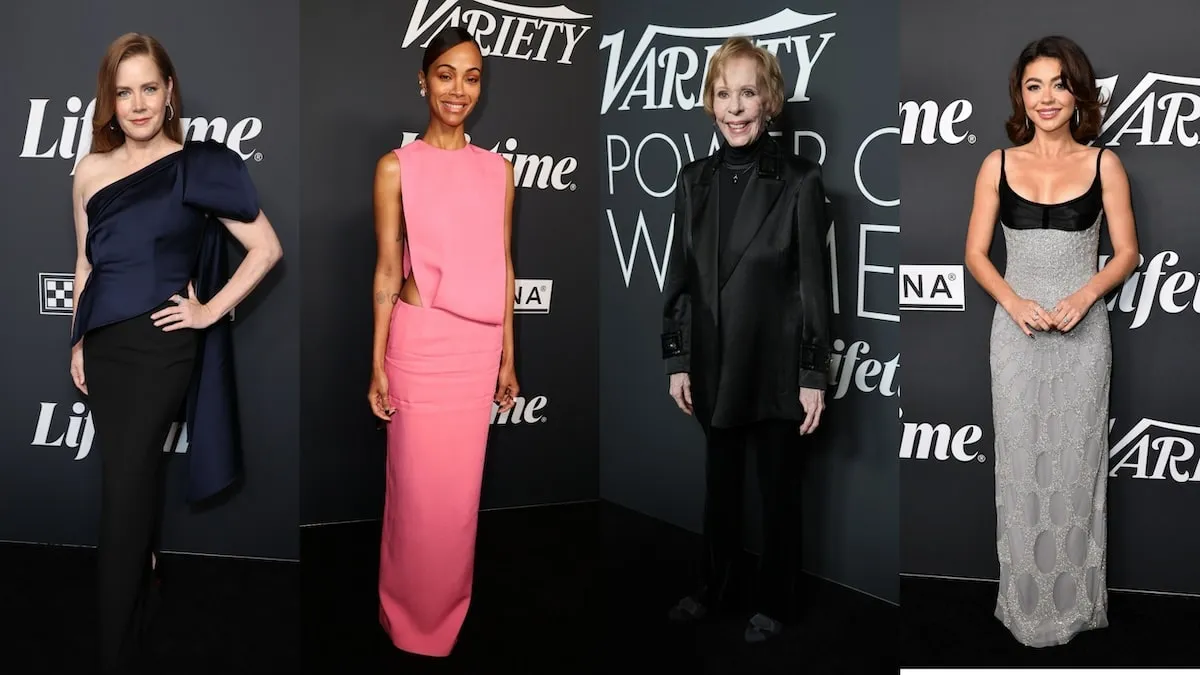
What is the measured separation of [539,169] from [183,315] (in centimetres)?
198

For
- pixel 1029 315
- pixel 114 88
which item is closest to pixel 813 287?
pixel 1029 315

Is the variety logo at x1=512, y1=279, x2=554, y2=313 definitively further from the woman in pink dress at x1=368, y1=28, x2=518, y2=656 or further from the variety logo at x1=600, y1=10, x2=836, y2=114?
the woman in pink dress at x1=368, y1=28, x2=518, y2=656

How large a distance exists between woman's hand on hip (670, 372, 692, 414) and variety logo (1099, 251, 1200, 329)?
158cm

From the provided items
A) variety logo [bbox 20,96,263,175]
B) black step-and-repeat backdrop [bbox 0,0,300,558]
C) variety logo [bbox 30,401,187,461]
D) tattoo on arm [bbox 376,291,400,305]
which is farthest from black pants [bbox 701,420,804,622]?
variety logo [bbox 30,401,187,461]

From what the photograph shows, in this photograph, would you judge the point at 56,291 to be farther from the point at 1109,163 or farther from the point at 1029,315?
the point at 1109,163

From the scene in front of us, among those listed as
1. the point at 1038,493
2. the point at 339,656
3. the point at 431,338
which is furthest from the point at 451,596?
the point at 1038,493

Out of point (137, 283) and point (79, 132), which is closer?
point (137, 283)

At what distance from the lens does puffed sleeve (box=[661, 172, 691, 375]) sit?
341 centimetres

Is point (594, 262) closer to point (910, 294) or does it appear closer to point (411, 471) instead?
point (910, 294)

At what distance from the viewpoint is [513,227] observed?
4676mm

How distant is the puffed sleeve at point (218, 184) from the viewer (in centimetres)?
321

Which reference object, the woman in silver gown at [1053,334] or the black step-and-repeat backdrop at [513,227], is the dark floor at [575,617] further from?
the woman in silver gown at [1053,334]

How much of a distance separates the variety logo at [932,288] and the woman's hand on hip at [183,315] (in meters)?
2.57

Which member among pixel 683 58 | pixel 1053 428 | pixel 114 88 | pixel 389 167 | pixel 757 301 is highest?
pixel 683 58
